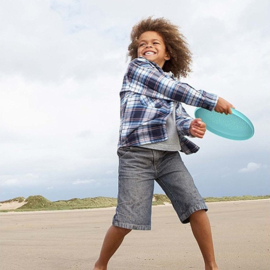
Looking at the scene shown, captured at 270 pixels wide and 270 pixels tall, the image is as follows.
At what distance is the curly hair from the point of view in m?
3.12

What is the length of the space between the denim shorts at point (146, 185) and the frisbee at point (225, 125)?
15.8 inches

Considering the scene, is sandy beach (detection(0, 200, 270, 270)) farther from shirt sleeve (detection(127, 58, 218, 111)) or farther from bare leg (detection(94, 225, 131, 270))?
shirt sleeve (detection(127, 58, 218, 111))

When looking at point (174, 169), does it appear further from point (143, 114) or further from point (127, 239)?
point (127, 239)

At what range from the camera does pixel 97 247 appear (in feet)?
13.7

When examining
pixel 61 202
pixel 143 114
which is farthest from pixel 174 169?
pixel 61 202

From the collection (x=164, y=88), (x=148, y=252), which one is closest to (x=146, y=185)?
(x=164, y=88)

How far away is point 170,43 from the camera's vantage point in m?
3.12

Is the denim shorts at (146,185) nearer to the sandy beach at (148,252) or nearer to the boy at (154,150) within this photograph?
the boy at (154,150)

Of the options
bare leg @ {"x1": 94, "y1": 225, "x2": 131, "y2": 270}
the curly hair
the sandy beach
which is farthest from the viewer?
the sandy beach

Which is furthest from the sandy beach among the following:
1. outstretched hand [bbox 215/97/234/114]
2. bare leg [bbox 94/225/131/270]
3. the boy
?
outstretched hand [bbox 215/97/234/114]

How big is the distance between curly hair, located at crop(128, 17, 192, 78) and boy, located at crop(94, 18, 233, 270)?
35 centimetres

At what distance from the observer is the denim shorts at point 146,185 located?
8.69ft

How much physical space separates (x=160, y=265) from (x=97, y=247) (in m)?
1.15

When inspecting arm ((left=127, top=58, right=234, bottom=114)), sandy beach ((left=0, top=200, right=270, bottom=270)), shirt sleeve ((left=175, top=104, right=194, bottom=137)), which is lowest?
sandy beach ((left=0, top=200, right=270, bottom=270))
